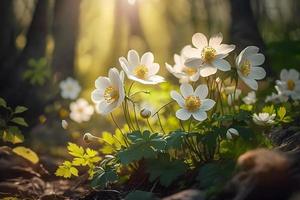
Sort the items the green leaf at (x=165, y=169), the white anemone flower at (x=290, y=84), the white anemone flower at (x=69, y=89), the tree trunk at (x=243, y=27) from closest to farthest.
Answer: the green leaf at (x=165, y=169) < the white anemone flower at (x=290, y=84) < the tree trunk at (x=243, y=27) < the white anemone flower at (x=69, y=89)

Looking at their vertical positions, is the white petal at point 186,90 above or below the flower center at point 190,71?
below

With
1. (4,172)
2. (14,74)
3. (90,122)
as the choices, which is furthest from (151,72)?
(14,74)

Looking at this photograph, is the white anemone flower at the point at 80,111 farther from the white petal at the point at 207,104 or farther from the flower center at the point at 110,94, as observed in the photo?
the white petal at the point at 207,104

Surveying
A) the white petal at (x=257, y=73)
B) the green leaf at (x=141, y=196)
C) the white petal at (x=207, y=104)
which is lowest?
the green leaf at (x=141, y=196)

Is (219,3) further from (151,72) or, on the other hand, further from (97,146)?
(151,72)

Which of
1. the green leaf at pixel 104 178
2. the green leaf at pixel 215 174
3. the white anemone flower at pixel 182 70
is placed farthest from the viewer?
the white anemone flower at pixel 182 70

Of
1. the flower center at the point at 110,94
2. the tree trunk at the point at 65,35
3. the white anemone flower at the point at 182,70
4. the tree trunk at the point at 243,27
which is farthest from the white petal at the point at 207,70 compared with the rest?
the tree trunk at the point at 65,35

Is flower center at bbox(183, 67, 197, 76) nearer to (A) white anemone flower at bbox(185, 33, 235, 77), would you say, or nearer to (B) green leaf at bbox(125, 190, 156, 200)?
(A) white anemone flower at bbox(185, 33, 235, 77)
